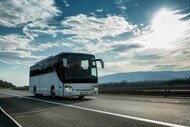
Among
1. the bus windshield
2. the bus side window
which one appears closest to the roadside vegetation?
the bus windshield

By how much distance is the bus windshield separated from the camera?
24.5 metres

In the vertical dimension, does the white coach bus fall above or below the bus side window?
below

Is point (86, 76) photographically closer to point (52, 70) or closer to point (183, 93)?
point (52, 70)

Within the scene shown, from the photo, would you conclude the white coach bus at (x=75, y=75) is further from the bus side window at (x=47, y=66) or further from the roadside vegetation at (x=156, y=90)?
the roadside vegetation at (x=156, y=90)

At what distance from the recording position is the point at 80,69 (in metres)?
24.8

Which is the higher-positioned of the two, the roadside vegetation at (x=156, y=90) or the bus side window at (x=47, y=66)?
the bus side window at (x=47, y=66)

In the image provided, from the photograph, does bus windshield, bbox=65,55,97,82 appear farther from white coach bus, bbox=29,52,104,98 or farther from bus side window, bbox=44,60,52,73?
bus side window, bbox=44,60,52,73

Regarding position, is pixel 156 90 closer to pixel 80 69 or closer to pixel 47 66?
pixel 47 66

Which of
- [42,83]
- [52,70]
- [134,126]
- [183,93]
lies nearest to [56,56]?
[52,70]

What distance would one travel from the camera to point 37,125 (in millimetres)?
10969

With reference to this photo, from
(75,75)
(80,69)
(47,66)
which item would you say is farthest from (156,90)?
(75,75)

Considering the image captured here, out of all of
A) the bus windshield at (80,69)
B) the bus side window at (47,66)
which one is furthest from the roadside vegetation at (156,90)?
the bus side window at (47,66)

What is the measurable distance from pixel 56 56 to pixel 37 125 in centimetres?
1639

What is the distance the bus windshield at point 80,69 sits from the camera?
80.5 feet
